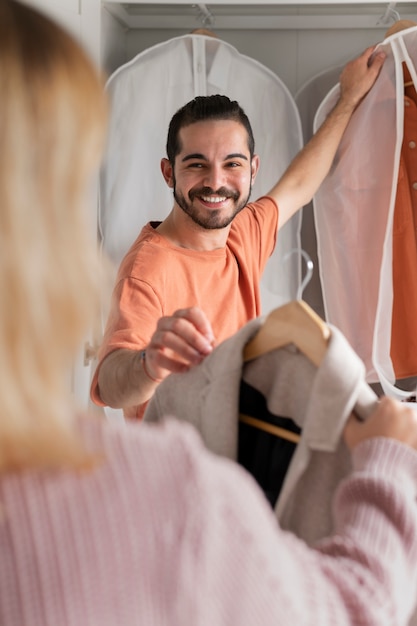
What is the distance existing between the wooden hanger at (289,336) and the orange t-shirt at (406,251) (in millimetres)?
1059

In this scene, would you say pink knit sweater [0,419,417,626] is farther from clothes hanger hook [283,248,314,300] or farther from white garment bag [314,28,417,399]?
clothes hanger hook [283,248,314,300]

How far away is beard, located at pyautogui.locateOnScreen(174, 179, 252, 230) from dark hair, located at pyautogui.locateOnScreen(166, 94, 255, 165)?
0.41ft

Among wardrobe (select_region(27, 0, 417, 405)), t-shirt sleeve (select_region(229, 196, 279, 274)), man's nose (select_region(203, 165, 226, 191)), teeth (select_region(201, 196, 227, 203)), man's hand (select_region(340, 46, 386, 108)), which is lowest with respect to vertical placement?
t-shirt sleeve (select_region(229, 196, 279, 274))

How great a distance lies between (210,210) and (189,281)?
0.17m

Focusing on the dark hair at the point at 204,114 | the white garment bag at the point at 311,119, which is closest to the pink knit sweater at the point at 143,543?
the dark hair at the point at 204,114

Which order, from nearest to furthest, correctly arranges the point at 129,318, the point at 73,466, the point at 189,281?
1. the point at 73,466
2. the point at 129,318
3. the point at 189,281

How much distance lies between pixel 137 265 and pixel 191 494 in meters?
1.15

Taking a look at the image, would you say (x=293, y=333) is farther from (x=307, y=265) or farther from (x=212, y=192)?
(x=307, y=265)

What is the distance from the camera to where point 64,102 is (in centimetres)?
66

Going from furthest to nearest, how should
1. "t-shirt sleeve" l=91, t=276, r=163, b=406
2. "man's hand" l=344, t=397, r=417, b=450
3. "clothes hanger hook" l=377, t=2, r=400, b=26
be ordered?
1. "clothes hanger hook" l=377, t=2, r=400, b=26
2. "t-shirt sleeve" l=91, t=276, r=163, b=406
3. "man's hand" l=344, t=397, r=417, b=450

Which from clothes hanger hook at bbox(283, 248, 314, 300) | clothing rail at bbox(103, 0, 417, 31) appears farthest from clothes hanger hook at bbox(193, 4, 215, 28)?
clothes hanger hook at bbox(283, 248, 314, 300)

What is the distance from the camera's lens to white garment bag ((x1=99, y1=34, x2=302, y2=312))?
209 centimetres

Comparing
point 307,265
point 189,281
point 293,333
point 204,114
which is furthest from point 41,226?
point 307,265

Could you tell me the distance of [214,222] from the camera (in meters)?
1.87
